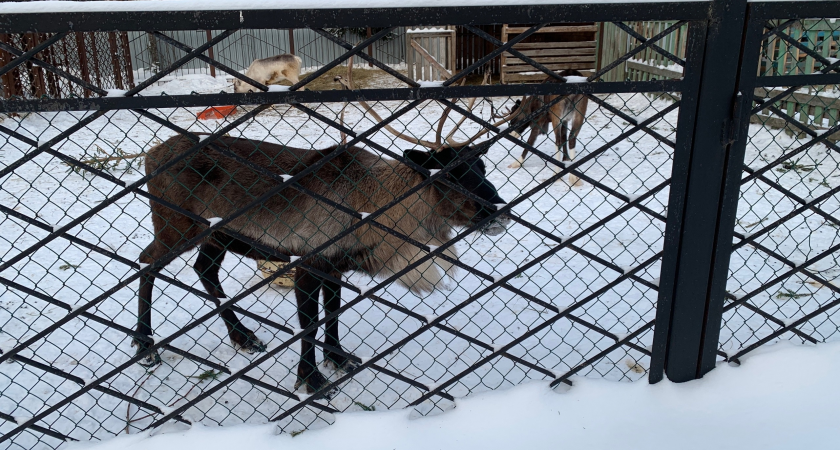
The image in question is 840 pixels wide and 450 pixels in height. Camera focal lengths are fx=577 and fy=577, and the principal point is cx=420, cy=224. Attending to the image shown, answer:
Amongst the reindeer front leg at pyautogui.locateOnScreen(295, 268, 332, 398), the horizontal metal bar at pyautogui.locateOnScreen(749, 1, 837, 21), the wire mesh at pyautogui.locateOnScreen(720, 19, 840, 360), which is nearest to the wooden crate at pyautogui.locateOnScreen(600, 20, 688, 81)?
the wire mesh at pyautogui.locateOnScreen(720, 19, 840, 360)

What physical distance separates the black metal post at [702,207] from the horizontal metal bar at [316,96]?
0.14m

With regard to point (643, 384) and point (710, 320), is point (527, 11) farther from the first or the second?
point (643, 384)

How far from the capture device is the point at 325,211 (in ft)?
10.1

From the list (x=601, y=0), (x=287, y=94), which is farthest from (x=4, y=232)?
(x=601, y=0)

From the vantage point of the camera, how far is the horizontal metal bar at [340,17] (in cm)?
178

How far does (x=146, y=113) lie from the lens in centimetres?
196

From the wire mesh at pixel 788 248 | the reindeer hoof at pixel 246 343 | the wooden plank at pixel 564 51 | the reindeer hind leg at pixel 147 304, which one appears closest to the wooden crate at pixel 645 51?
the wooden plank at pixel 564 51

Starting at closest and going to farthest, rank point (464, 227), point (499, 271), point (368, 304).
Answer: point (464, 227)
point (368, 304)
point (499, 271)

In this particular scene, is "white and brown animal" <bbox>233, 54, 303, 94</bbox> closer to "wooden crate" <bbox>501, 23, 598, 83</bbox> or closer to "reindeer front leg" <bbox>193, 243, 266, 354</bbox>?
"wooden crate" <bbox>501, 23, 598, 83</bbox>

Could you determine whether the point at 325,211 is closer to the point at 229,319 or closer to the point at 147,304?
the point at 229,319

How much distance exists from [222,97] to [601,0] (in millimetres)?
1298

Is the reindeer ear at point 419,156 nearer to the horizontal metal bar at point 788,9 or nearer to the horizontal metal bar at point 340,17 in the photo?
the horizontal metal bar at point 340,17

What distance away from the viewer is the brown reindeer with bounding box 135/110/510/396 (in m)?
3.11

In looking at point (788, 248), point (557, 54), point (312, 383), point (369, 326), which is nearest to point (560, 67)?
point (557, 54)
